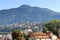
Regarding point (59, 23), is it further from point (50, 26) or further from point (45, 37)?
point (45, 37)

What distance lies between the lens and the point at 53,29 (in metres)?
58.0

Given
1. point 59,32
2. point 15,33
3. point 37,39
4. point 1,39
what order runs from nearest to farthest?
point 15,33, point 37,39, point 1,39, point 59,32

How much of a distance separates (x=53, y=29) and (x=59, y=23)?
1136cm

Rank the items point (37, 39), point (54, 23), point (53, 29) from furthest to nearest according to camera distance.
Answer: point (54, 23)
point (53, 29)
point (37, 39)

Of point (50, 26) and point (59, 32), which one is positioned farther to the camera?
point (50, 26)

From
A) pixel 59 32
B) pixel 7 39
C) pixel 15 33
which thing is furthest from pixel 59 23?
pixel 15 33

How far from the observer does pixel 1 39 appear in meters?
47.5

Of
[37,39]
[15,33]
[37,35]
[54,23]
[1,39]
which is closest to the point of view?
[15,33]

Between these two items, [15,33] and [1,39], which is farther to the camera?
[1,39]

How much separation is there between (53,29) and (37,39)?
61.7ft

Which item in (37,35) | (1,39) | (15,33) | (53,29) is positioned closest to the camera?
(15,33)

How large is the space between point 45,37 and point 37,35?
6.13 feet

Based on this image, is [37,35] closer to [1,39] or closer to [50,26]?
[1,39]

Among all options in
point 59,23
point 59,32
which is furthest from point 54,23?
point 59,32
